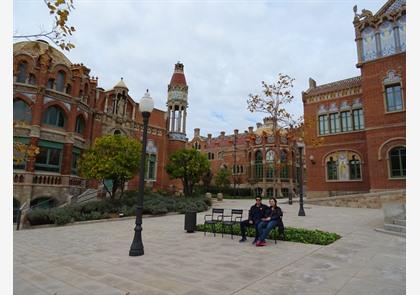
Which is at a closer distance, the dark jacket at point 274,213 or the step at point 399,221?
the dark jacket at point 274,213

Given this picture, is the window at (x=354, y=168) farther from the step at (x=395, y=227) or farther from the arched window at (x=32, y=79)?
the arched window at (x=32, y=79)

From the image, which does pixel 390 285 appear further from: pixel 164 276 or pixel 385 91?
pixel 385 91

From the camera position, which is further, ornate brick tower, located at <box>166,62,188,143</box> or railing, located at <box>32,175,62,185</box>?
ornate brick tower, located at <box>166,62,188,143</box>

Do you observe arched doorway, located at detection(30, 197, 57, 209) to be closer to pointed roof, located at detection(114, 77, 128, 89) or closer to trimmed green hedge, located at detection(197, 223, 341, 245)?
pointed roof, located at detection(114, 77, 128, 89)

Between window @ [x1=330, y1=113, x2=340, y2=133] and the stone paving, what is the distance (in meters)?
19.2

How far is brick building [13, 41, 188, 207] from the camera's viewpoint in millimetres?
19812

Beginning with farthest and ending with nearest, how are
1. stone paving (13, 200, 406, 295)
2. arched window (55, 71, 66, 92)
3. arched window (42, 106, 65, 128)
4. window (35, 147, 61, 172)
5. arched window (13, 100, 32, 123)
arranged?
1. arched window (55, 71, 66, 92)
2. arched window (42, 106, 65, 128)
3. window (35, 147, 61, 172)
4. arched window (13, 100, 32, 123)
5. stone paving (13, 200, 406, 295)

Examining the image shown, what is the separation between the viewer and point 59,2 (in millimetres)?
4102

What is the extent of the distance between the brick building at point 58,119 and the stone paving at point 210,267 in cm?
1236

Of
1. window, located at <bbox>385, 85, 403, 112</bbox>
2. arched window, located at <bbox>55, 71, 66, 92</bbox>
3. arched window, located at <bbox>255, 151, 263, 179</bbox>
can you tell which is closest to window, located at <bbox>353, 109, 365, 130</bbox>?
window, located at <bbox>385, 85, 403, 112</bbox>

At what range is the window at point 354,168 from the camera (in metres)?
24.9

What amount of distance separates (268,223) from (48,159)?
61.9 feet

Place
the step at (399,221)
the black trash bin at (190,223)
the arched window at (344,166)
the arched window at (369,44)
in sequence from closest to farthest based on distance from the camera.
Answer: the step at (399,221) → the black trash bin at (190,223) → the arched window at (369,44) → the arched window at (344,166)

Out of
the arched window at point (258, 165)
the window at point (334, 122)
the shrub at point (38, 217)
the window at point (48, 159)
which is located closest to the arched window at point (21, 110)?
the window at point (48, 159)
